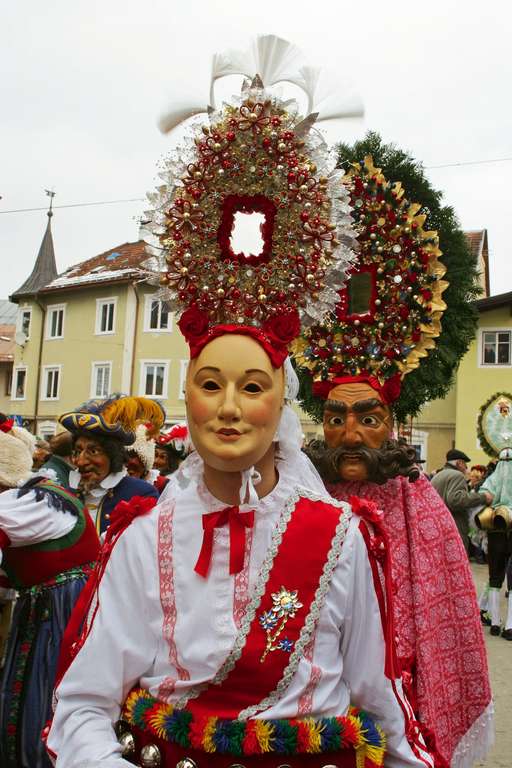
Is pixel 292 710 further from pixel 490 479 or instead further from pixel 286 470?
pixel 490 479

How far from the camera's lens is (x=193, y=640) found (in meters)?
2.46

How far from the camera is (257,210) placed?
9.43 ft

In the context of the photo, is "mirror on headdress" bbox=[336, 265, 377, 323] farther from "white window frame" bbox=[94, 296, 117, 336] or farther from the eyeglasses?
"white window frame" bbox=[94, 296, 117, 336]

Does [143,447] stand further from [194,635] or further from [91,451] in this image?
[194,635]

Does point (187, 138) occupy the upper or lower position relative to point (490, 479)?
upper

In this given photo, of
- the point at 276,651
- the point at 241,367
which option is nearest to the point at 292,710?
the point at 276,651

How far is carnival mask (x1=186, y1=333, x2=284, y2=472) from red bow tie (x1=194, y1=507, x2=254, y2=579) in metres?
0.13

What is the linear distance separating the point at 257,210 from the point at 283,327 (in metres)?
0.42

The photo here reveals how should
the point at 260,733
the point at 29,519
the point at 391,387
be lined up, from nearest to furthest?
1. the point at 260,733
2. the point at 29,519
3. the point at 391,387

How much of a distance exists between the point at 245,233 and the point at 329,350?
2.07 m

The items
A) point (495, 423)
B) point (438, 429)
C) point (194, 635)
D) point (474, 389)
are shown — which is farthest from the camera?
point (438, 429)

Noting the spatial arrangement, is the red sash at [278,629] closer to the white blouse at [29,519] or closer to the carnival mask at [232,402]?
the carnival mask at [232,402]

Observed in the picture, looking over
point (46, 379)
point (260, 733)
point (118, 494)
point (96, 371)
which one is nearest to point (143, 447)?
point (118, 494)

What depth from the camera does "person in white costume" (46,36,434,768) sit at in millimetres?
2420
